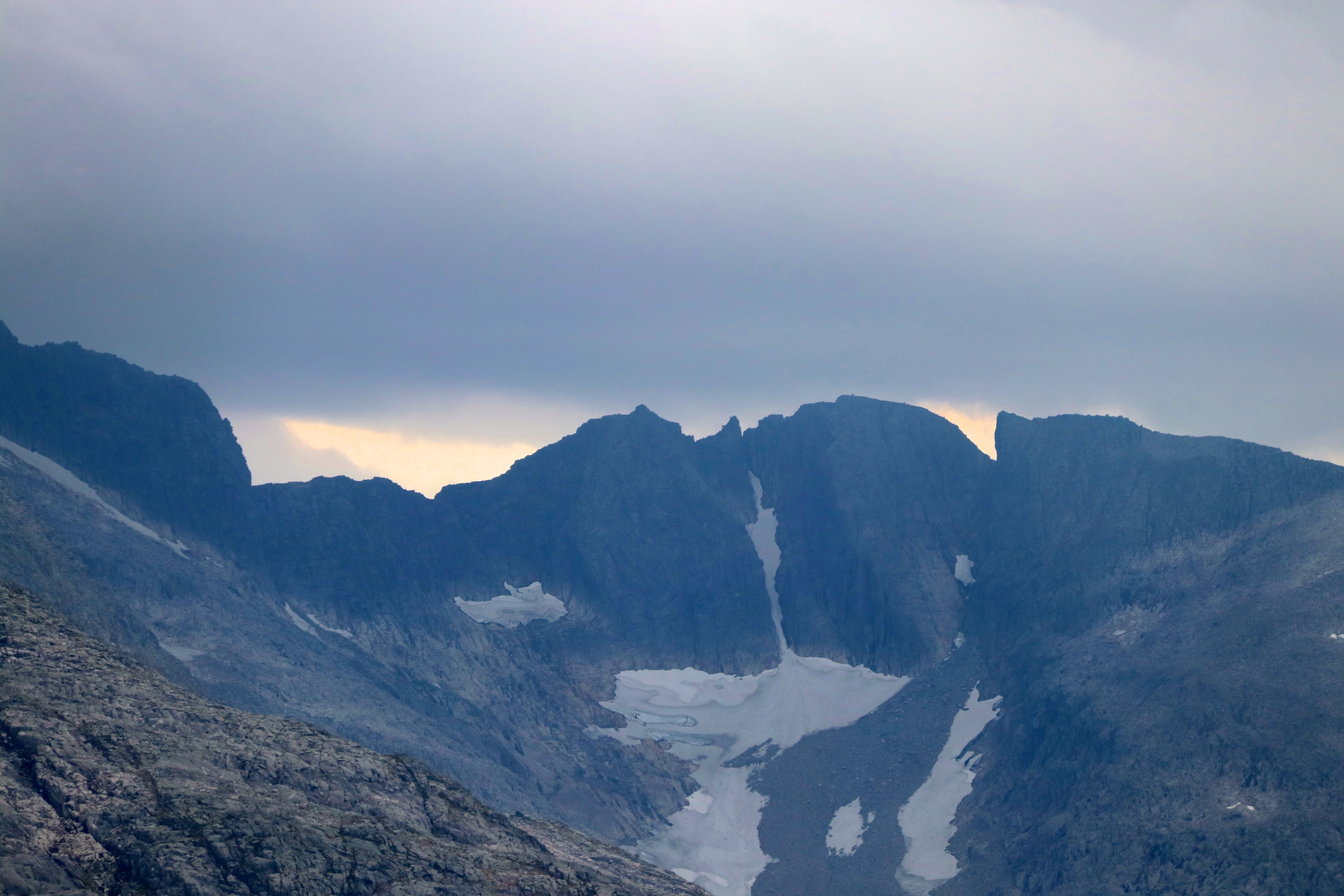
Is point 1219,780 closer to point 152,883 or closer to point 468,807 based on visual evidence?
point 468,807

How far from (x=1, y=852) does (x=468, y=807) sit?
1752 inches

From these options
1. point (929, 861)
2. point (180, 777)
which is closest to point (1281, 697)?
point (929, 861)

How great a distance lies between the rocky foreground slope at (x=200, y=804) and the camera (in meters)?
81.3

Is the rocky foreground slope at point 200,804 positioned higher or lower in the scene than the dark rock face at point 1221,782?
lower

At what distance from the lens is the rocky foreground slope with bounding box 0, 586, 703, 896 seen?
81312 millimetres

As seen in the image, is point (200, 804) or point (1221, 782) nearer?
point (200, 804)

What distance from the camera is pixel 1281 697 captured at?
17662cm

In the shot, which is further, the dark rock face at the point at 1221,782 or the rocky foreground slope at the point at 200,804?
the dark rock face at the point at 1221,782

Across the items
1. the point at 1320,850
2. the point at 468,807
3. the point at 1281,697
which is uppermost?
the point at 1281,697

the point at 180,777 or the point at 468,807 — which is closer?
the point at 180,777

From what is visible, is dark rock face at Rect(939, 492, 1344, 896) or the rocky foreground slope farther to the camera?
dark rock face at Rect(939, 492, 1344, 896)

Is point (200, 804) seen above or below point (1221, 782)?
below

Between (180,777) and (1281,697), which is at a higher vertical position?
(1281,697)

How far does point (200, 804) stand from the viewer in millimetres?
88000
